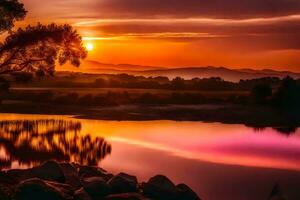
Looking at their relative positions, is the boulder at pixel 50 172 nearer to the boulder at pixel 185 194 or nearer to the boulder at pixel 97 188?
the boulder at pixel 97 188

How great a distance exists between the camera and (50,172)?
1964 cm

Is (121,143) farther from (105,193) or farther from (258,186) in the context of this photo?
(105,193)

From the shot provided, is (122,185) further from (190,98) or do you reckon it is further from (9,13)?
(190,98)

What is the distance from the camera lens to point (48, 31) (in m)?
20.2

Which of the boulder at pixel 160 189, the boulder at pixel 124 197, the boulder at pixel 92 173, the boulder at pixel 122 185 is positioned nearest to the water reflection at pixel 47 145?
the boulder at pixel 92 173

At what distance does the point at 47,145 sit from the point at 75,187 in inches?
621

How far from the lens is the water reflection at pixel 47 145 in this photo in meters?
28.8

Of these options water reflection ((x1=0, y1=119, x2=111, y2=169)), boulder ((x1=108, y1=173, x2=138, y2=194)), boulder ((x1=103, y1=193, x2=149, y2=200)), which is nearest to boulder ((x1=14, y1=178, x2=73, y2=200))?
boulder ((x1=103, y1=193, x2=149, y2=200))

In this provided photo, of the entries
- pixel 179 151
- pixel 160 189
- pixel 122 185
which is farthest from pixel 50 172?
pixel 179 151

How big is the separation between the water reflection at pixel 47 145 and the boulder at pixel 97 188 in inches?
341

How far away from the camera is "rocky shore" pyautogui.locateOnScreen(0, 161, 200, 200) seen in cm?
1680

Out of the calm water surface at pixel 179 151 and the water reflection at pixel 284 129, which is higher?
the water reflection at pixel 284 129

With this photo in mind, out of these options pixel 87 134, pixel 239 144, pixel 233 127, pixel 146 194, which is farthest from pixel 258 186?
pixel 233 127

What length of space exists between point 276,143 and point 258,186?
16705 millimetres
